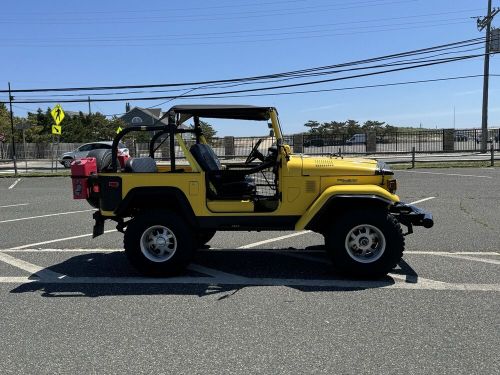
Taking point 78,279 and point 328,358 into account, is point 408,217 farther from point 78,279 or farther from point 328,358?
point 78,279

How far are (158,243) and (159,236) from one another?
84mm

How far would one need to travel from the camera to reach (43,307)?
15.5 feet

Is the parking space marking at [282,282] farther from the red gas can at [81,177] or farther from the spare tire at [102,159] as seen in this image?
the spare tire at [102,159]

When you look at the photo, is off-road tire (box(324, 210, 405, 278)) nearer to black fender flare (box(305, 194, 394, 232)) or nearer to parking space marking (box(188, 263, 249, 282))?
black fender flare (box(305, 194, 394, 232))

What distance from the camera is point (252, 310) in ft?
14.8

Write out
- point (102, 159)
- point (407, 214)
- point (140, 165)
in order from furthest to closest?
point (102, 159) → point (140, 165) → point (407, 214)

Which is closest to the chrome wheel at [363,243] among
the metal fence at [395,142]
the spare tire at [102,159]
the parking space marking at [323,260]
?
the parking space marking at [323,260]

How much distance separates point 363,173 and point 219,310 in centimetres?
227

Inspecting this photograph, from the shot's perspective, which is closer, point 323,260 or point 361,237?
point 361,237

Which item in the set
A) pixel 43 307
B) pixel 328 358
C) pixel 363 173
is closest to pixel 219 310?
pixel 328 358

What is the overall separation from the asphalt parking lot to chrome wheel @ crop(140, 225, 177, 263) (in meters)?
0.30

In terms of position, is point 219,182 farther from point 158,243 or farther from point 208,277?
point 208,277

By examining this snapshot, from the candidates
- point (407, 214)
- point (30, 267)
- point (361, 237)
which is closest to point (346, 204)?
point (361, 237)

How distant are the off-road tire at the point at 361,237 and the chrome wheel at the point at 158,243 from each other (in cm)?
180
